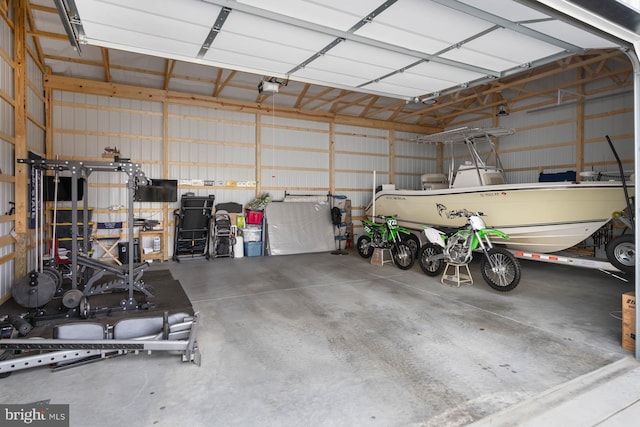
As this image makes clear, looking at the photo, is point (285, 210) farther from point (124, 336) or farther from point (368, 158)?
point (124, 336)

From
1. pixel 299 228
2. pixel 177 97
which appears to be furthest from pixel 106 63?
pixel 299 228

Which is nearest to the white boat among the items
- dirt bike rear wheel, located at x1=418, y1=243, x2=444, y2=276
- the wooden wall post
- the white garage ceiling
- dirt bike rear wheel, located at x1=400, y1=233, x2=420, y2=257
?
dirt bike rear wheel, located at x1=400, y1=233, x2=420, y2=257

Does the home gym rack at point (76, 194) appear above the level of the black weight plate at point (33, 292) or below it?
above

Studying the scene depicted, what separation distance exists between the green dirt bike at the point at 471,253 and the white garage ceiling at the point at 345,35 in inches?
88.2

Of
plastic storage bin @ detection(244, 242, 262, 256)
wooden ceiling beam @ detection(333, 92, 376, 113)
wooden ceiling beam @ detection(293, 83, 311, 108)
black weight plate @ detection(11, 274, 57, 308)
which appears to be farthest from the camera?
wooden ceiling beam @ detection(333, 92, 376, 113)

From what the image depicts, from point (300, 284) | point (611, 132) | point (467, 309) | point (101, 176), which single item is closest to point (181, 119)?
point (101, 176)

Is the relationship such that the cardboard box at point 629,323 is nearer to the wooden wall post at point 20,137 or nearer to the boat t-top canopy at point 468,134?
the boat t-top canopy at point 468,134

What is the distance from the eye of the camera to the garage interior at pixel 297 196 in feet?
7.62

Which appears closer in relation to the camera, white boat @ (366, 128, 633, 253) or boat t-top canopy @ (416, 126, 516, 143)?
white boat @ (366, 128, 633, 253)


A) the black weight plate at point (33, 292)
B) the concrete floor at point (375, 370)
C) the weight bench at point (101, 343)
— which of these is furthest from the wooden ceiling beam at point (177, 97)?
the weight bench at point (101, 343)

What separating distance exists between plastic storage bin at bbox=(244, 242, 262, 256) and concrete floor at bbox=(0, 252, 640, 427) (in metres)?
3.62

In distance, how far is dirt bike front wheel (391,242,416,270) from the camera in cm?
655

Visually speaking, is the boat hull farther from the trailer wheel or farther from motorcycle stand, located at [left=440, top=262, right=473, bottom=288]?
motorcycle stand, located at [left=440, top=262, right=473, bottom=288]

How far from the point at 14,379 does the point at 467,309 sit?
14.4 feet
